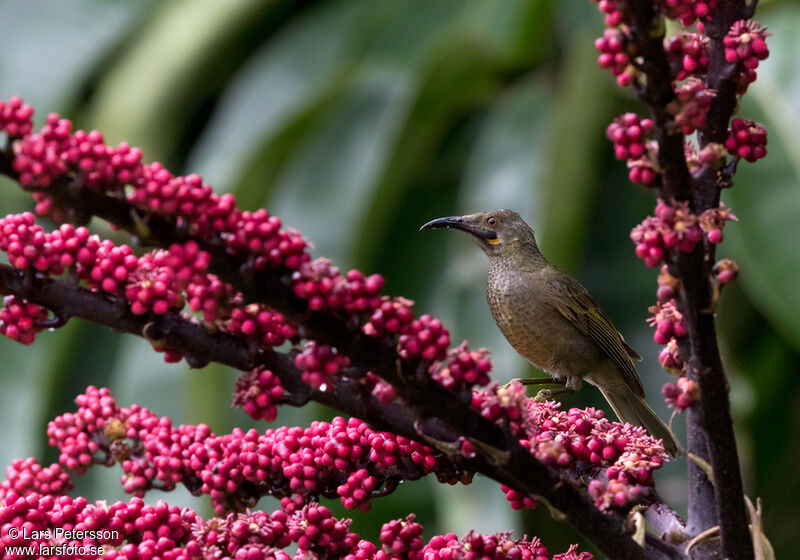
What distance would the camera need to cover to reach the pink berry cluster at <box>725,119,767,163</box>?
115 centimetres

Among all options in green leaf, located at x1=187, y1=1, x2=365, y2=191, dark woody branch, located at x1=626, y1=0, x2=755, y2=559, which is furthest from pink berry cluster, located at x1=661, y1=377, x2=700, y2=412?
green leaf, located at x1=187, y1=1, x2=365, y2=191

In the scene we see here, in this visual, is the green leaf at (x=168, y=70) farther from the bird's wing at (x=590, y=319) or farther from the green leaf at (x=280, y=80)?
the bird's wing at (x=590, y=319)

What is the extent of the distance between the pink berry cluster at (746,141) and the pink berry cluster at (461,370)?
37 centimetres

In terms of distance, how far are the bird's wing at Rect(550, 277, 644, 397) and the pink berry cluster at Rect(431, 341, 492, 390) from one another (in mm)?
1195

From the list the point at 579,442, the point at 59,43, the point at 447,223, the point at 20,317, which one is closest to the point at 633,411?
the point at 447,223

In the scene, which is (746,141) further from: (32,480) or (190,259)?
(32,480)

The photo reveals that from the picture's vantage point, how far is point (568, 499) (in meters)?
1.09

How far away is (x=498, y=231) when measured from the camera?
2.33 meters

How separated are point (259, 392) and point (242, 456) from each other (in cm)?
31

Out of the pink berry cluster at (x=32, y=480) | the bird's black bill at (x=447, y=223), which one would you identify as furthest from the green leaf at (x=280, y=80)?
the pink berry cluster at (x=32, y=480)

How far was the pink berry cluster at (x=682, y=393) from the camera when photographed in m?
1.08

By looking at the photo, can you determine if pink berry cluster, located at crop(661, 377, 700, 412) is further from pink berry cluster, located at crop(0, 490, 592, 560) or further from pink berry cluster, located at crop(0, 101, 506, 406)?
pink berry cluster, located at crop(0, 490, 592, 560)

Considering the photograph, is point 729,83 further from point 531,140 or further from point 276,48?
point 276,48

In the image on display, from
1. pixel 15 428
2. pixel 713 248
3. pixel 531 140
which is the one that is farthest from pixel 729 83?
pixel 15 428
